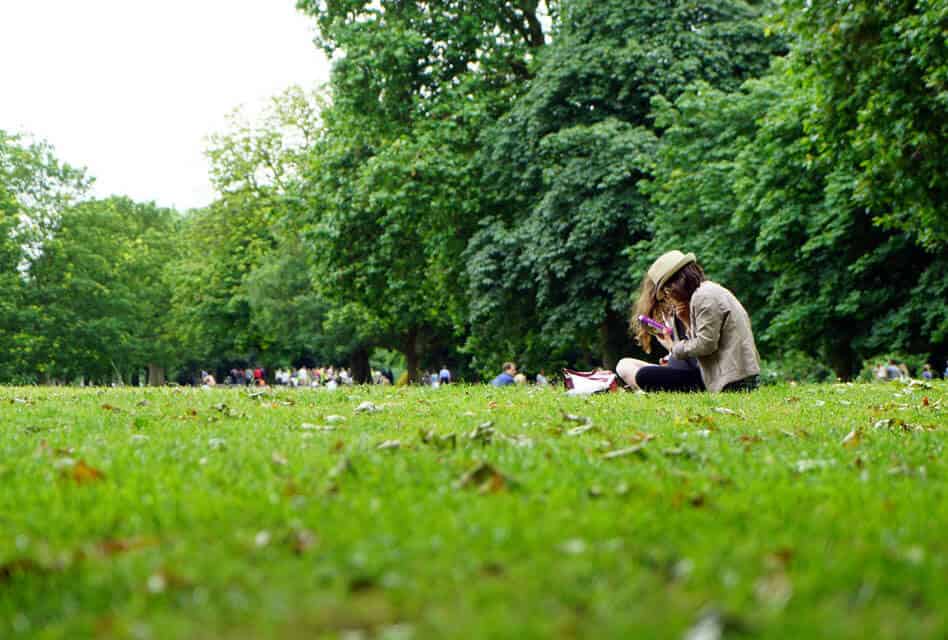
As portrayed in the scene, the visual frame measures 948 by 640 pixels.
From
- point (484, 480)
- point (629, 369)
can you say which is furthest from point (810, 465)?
point (629, 369)

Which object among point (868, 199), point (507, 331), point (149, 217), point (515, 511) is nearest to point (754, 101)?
point (868, 199)

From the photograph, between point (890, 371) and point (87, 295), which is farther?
point (87, 295)

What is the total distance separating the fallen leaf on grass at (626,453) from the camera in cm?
555

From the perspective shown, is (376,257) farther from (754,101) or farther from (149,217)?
(149,217)

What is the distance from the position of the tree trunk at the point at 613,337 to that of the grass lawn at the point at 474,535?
20.5 meters

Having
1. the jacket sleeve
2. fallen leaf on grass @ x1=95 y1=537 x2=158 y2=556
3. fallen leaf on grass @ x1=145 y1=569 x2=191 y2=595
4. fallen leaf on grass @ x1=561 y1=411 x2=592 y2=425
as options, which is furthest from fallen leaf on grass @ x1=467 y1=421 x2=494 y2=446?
the jacket sleeve

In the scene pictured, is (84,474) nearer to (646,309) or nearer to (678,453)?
(678,453)

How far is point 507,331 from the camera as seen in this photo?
2934 cm

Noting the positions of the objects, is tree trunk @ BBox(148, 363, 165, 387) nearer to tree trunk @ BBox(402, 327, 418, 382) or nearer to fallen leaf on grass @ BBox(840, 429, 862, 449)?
tree trunk @ BBox(402, 327, 418, 382)

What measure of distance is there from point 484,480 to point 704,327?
7.68 meters

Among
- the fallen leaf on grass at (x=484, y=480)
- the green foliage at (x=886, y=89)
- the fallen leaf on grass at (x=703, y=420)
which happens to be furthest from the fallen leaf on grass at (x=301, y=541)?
the green foliage at (x=886, y=89)

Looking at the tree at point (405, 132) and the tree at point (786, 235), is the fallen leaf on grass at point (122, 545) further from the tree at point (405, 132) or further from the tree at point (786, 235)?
the tree at point (405, 132)

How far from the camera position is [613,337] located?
90.9 ft

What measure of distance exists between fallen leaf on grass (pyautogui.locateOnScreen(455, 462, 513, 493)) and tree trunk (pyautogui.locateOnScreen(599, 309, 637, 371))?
2275cm
